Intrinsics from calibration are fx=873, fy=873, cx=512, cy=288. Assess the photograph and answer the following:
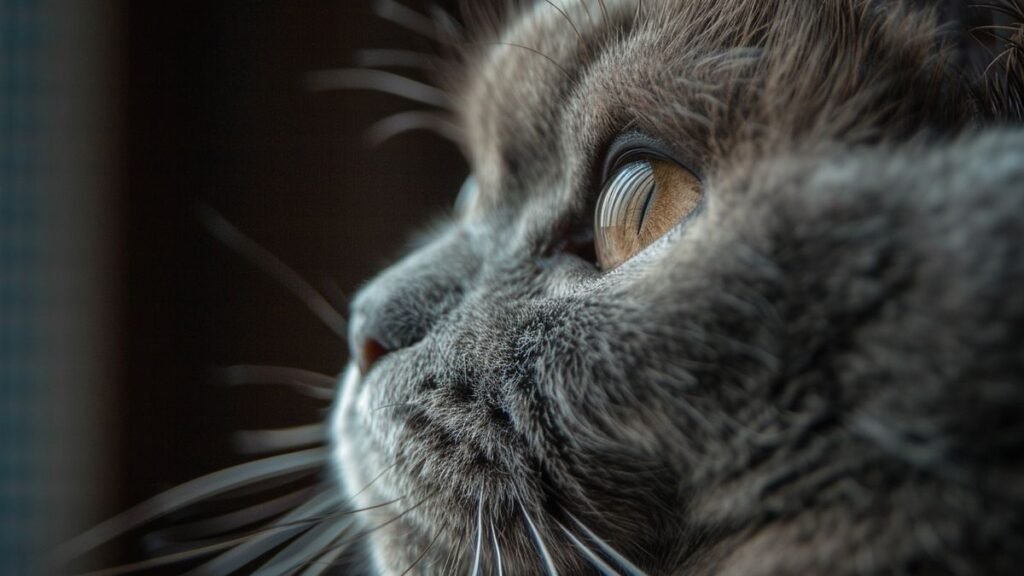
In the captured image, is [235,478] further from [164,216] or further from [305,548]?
[164,216]

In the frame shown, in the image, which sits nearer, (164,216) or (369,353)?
(369,353)

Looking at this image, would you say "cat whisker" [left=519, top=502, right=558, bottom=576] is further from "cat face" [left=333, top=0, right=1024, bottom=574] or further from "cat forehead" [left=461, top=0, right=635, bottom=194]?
"cat forehead" [left=461, top=0, right=635, bottom=194]

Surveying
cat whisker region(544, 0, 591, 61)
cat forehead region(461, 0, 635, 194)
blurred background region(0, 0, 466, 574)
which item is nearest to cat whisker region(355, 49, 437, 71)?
blurred background region(0, 0, 466, 574)

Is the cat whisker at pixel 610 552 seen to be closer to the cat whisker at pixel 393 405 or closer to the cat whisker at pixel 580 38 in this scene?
the cat whisker at pixel 393 405

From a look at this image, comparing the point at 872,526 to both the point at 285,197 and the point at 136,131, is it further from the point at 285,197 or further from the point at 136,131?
the point at 136,131

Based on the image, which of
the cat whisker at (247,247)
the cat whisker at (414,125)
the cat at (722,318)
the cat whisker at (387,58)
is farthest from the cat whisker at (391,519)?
the cat whisker at (247,247)

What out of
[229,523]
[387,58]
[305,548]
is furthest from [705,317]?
[387,58]
